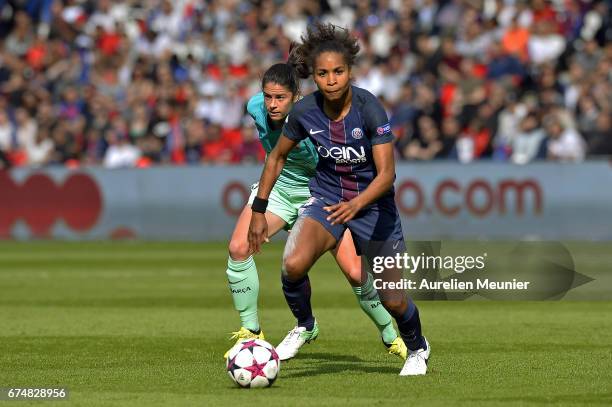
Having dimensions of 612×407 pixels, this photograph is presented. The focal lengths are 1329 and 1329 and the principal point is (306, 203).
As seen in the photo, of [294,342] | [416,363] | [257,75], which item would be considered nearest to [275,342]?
[294,342]

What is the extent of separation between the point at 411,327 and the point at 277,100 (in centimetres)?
215

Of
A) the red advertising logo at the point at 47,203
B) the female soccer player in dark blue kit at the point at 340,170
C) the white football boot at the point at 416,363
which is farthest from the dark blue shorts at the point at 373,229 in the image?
the red advertising logo at the point at 47,203

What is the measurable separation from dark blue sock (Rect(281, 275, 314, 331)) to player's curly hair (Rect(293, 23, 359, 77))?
79.0 inches

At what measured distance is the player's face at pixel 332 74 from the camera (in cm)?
873

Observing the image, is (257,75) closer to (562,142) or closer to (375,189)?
(562,142)

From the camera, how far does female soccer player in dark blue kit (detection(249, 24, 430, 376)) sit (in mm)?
8750

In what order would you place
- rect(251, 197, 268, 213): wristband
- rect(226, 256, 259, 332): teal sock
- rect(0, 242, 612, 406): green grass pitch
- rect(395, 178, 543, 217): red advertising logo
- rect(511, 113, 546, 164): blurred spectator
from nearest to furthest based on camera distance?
rect(0, 242, 612, 406): green grass pitch
rect(251, 197, 268, 213): wristband
rect(226, 256, 259, 332): teal sock
rect(395, 178, 543, 217): red advertising logo
rect(511, 113, 546, 164): blurred spectator

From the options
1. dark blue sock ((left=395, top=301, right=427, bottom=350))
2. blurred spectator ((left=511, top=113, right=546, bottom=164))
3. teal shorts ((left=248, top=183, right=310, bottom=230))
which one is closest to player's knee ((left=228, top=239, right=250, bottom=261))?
teal shorts ((left=248, top=183, right=310, bottom=230))

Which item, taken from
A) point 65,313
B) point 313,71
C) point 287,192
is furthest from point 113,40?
point 313,71

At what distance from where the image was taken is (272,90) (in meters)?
10.1

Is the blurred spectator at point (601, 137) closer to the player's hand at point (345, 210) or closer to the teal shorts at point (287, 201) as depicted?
the teal shorts at point (287, 201)

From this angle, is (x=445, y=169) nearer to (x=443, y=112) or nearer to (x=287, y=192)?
(x=443, y=112)

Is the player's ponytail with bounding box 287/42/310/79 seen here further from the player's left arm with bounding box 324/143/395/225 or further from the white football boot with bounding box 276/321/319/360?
the white football boot with bounding box 276/321/319/360

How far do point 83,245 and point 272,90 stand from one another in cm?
1452
